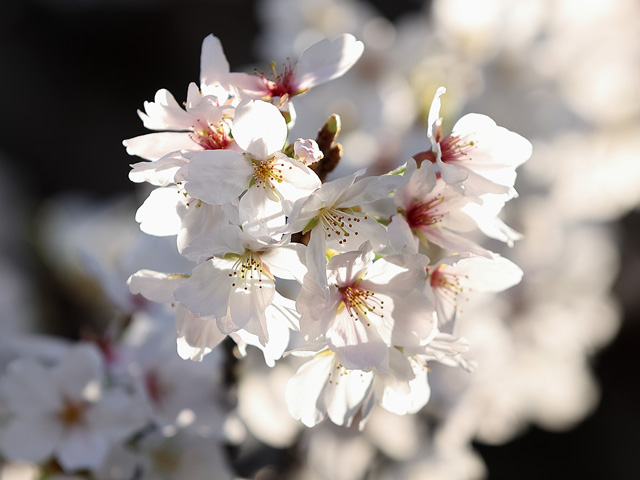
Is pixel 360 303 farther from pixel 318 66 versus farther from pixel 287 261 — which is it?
pixel 318 66

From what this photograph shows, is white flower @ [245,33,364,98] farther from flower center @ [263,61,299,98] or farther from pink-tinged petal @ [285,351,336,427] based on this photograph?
pink-tinged petal @ [285,351,336,427]

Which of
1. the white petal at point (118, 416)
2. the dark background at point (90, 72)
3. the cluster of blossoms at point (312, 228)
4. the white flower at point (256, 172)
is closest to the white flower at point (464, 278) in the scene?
the cluster of blossoms at point (312, 228)

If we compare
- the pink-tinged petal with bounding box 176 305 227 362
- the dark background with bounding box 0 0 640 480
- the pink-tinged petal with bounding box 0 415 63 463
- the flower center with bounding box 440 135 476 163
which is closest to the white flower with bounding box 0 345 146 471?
the pink-tinged petal with bounding box 0 415 63 463

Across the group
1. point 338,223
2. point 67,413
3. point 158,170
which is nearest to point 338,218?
point 338,223

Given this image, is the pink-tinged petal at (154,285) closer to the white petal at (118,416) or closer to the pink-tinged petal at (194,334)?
the pink-tinged petal at (194,334)

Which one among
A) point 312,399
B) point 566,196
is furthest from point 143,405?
point 566,196

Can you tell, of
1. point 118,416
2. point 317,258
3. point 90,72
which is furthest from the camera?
point 90,72
